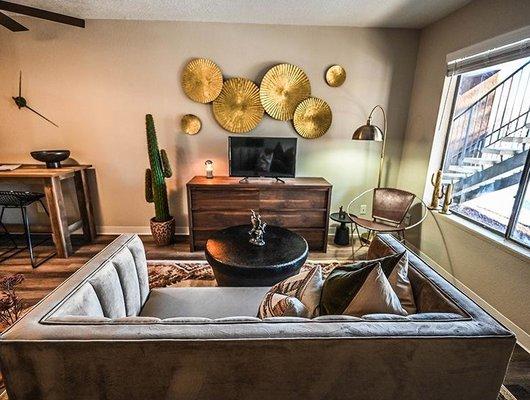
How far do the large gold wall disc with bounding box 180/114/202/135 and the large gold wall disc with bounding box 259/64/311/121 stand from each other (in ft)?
2.66

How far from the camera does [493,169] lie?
2.31 m

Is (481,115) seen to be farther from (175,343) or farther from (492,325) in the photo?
(175,343)

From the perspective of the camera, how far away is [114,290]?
4.16ft

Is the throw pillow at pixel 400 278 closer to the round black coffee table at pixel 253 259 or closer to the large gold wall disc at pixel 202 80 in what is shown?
the round black coffee table at pixel 253 259

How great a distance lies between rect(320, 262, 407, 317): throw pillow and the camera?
99 centimetres

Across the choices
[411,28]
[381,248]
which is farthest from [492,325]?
[411,28]

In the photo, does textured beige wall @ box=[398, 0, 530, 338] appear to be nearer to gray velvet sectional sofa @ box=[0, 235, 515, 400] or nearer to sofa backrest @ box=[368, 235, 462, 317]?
sofa backrest @ box=[368, 235, 462, 317]

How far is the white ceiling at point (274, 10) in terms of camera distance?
2.45 metres

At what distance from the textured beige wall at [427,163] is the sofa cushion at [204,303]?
70.3 inches

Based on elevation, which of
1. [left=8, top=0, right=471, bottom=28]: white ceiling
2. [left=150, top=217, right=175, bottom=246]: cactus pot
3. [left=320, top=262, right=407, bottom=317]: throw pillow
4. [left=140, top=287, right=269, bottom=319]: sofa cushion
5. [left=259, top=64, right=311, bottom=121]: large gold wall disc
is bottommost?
[left=150, top=217, right=175, bottom=246]: cactus pot

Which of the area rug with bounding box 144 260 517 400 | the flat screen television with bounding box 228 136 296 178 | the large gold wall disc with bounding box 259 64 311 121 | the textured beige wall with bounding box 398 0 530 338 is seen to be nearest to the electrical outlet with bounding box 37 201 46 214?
the area rug with bounding box 144 260 517 400

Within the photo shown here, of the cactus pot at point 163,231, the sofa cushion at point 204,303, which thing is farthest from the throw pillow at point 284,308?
the cactus pot at point 163,231

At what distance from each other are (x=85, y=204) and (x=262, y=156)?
2203 millimetres

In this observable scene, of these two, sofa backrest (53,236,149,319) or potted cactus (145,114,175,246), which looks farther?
potted cactus (145,114,175,246)
